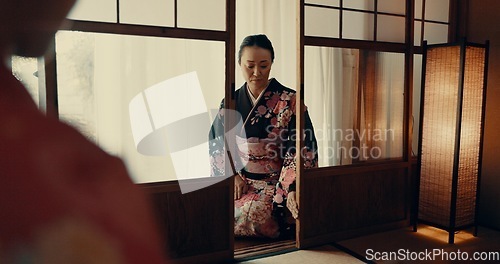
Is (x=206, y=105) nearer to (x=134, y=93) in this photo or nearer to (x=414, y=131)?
(x=134, y=93)

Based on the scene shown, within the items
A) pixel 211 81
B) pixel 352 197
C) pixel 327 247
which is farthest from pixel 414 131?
pixel 211 81

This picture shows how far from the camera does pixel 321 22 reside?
10.7ft

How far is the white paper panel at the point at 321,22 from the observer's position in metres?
3.18

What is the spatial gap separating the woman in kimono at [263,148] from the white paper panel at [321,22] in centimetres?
60

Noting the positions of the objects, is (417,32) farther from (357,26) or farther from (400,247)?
(400,247)

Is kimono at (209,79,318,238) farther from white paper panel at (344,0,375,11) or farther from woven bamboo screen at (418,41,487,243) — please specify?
woven bamboo screen at (418,41,487,243)

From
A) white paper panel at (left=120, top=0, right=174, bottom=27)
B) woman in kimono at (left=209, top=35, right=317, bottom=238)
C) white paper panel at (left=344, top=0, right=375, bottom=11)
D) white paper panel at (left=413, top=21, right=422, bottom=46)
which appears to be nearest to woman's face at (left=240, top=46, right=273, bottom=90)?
woman in kimono at (left=209, top=35, right=317, bottom=238)

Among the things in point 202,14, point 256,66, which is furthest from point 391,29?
point 202,14

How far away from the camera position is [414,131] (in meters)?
3.75

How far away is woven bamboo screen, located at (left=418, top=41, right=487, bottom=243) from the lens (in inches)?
125

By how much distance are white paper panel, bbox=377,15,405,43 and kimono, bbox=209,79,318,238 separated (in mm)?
858

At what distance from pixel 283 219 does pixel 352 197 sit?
59 cm

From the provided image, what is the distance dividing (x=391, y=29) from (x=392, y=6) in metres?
0.20

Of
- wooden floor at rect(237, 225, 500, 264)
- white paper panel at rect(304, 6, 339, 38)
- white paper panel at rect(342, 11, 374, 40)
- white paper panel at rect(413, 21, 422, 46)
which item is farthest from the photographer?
white paper panel at rect(413, 21, 422, 46)
